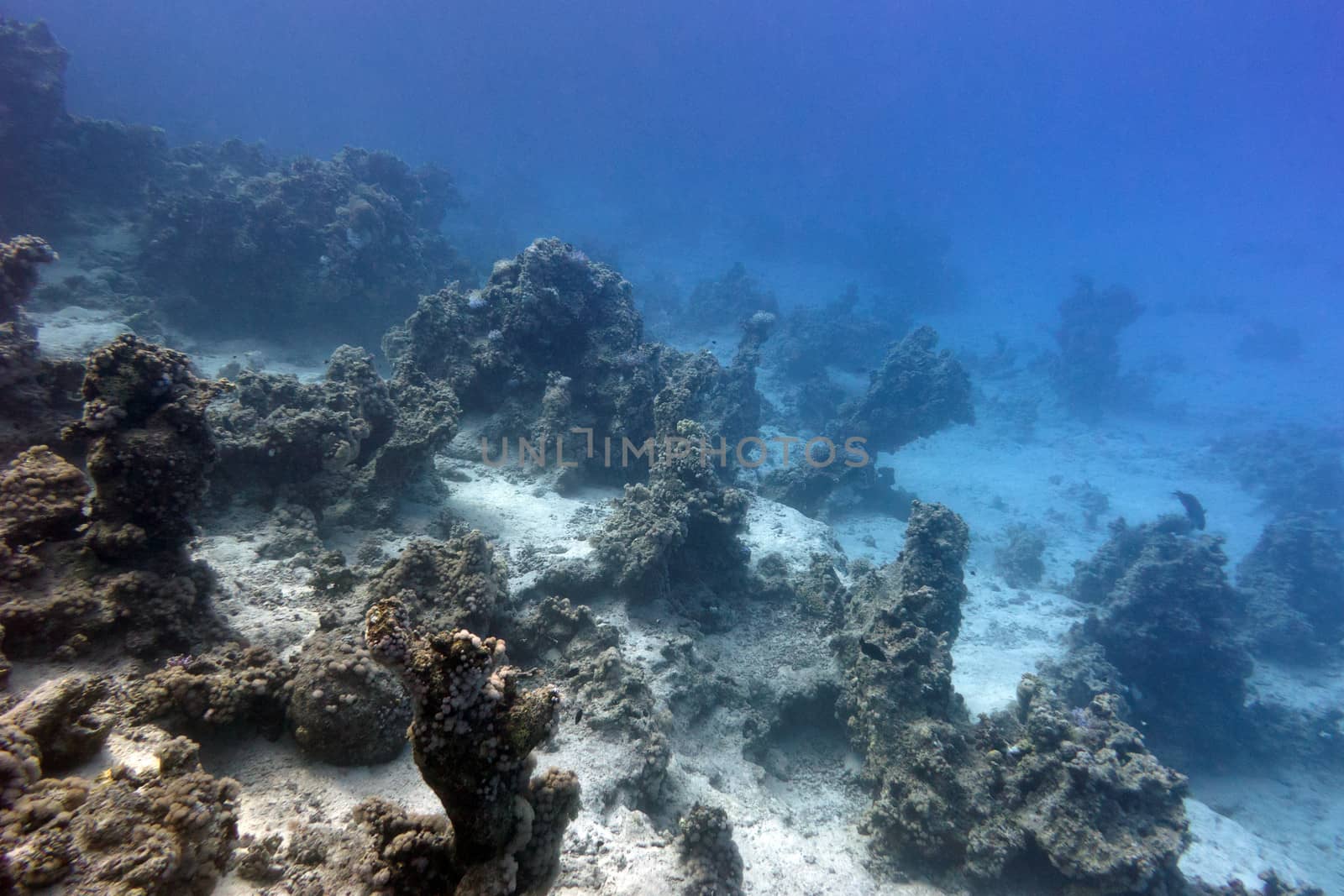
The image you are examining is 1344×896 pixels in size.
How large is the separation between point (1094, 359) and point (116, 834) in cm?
4495

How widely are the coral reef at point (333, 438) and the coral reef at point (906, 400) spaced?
1687 cm

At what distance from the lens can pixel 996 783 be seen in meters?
6.60

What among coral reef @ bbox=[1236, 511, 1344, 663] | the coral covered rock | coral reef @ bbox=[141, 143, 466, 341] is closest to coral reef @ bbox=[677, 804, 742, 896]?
the coral covered rock

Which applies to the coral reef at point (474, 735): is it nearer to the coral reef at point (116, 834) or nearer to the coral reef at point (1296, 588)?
the coral reef at point (116, 834)

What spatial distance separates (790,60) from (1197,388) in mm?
90895

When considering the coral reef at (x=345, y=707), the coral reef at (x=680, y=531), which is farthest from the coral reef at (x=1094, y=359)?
the coral reef at (x=345, y=707)

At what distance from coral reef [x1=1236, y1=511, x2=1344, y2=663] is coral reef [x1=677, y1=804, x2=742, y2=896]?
1927cm

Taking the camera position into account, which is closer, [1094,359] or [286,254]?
[286,254]

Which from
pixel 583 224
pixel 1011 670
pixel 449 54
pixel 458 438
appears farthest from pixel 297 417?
pixel 449 54

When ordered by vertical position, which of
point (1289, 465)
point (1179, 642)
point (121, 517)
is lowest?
point (1179, 642)

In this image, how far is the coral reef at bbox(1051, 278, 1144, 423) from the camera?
1334 inches

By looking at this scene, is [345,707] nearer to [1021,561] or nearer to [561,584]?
[561,584]

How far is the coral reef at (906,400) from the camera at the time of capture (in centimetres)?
2141

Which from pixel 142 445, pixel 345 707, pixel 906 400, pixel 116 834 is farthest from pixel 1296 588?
pixel 142 445
